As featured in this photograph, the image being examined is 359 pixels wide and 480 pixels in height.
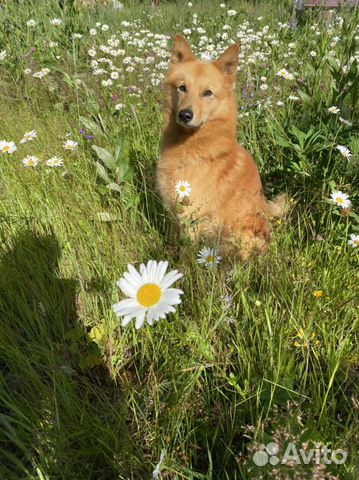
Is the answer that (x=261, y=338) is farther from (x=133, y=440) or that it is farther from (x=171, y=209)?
(x=171, y=209)

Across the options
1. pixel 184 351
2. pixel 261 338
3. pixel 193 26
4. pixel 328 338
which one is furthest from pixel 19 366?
pixel 193 26

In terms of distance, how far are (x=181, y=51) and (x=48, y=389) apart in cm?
245

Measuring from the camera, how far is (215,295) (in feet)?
5.05

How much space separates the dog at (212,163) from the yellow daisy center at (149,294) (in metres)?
1.36

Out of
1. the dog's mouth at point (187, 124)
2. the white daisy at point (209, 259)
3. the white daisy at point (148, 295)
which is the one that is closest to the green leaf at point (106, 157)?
the dog's mouth at point (187, 124)

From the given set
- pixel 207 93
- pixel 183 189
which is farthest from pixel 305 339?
pixel 207 93

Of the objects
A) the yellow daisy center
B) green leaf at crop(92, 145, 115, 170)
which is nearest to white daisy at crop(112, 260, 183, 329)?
the yellow daisy center

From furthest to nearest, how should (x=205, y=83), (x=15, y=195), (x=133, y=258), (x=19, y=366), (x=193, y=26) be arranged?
1. (x=193, y=26)
2. (x=205, y=83)
3. (x=15, y=195)
4. (x=133, y=258)
5. (x=19, y=366)

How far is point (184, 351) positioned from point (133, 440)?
373 millimetres

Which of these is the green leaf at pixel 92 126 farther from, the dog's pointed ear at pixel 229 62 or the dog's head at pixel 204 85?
the dog's pointed ear at pixel 229 62

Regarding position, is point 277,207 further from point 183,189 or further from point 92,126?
point 92,126

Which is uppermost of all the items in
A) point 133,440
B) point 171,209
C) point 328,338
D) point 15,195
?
point 15,195

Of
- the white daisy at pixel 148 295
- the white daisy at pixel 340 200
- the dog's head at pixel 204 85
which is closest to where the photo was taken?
the white daisy at pixel 148 295

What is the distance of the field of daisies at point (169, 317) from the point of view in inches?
42.4
